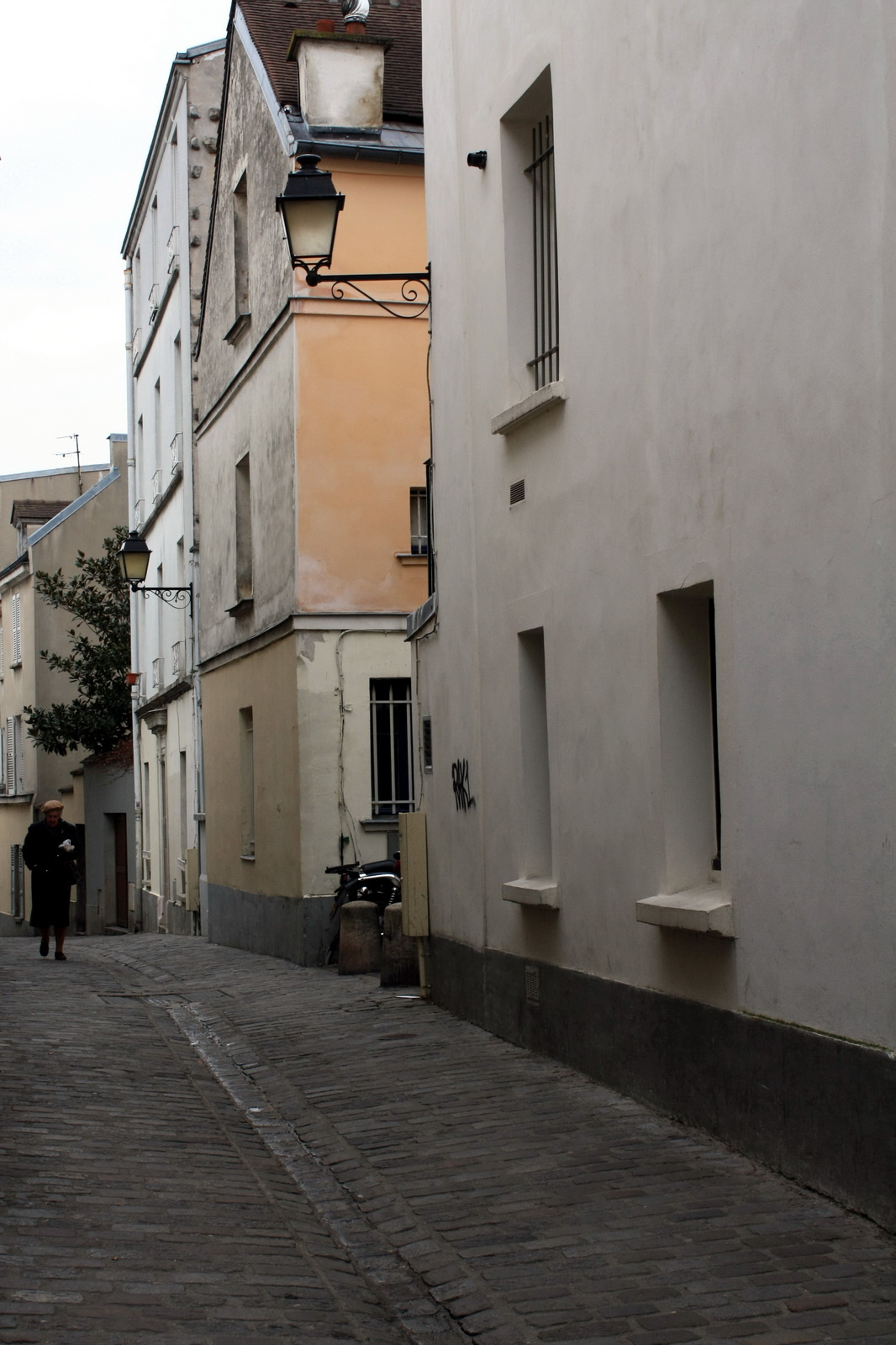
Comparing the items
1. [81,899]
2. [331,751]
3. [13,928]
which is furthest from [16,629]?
[331,751]

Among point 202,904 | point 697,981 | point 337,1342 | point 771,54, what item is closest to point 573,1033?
point 697,981

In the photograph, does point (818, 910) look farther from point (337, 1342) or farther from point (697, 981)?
point (337, 1342)

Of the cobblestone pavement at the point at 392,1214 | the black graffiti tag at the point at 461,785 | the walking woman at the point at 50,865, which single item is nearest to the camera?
the cobblestone pavement at the point at 392,1214

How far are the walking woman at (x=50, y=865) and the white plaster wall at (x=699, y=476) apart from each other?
760 cm

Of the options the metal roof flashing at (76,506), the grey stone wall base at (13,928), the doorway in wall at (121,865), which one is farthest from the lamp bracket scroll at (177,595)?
the grey stone wall base at (13,928)

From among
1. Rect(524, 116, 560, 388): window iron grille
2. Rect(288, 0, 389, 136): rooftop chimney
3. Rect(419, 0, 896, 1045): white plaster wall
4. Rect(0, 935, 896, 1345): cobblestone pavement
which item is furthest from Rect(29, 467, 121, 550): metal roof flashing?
Rect(524, 116, 560, 388): window iron grille

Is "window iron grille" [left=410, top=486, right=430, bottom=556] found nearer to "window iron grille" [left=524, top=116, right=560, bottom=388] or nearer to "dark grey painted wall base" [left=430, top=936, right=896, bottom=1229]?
"window iron grille" [left=524, top=116, right=560, bottom=388]

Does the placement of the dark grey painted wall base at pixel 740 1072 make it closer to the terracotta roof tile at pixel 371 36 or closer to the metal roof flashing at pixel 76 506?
the terracotta roof tile at pixel 371 36

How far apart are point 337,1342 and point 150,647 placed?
79.7 feet

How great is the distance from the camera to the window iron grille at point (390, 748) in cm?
1650

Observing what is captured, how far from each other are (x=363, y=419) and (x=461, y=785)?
6356mm

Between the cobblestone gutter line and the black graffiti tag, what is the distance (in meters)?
3.14

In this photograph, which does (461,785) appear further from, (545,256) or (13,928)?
(13,928)

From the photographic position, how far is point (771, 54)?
633cm
